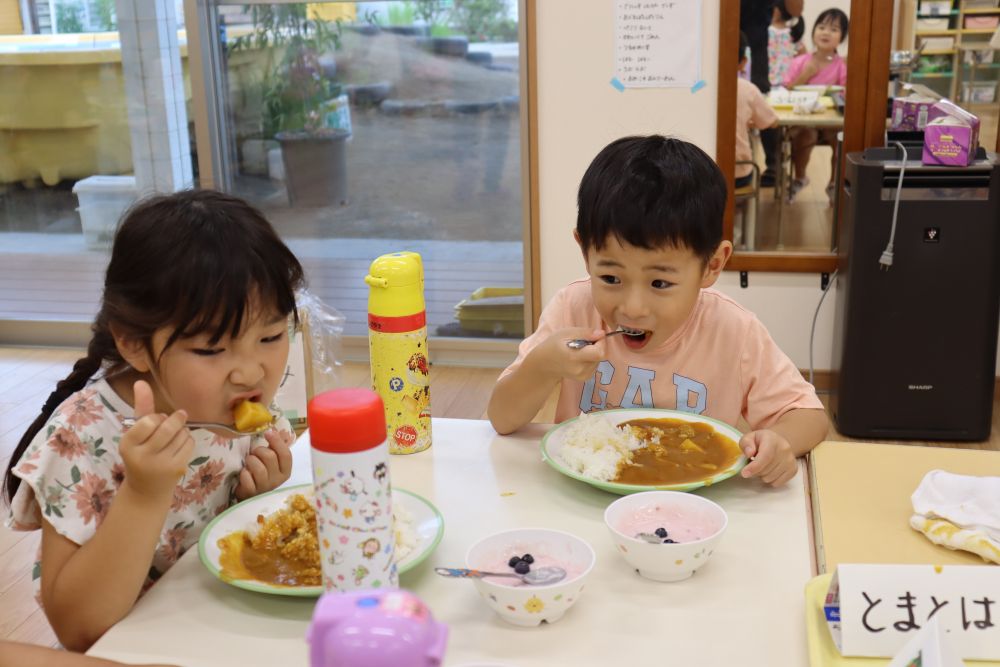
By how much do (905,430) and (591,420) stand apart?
1988 mm

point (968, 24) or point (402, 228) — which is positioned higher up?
point (968, 24)

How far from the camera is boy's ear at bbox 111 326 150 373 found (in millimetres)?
1194

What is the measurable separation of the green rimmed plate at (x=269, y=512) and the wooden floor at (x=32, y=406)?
3.85 ft

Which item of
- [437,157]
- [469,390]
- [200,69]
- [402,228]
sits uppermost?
[200,69]

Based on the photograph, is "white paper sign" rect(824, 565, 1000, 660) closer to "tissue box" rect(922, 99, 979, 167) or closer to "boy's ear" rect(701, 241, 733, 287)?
"boy's ear" rect(701, 241, 733, 287)

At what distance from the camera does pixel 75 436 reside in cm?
120

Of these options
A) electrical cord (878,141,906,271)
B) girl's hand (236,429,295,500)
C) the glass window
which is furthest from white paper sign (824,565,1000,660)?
the glass window

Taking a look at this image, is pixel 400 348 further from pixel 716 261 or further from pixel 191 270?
pixel 716 261

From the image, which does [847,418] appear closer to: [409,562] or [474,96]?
[474,96]

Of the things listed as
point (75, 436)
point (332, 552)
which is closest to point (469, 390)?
point (75, 436)

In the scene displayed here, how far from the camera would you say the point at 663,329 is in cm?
160

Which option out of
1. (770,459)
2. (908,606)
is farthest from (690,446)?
(908,606)

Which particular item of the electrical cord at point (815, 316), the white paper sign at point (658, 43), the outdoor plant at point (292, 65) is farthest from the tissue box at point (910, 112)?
the outdoor plant at point (292, 65)

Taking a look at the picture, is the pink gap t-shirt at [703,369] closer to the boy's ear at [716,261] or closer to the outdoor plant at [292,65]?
the boy's ear at [716,261]
